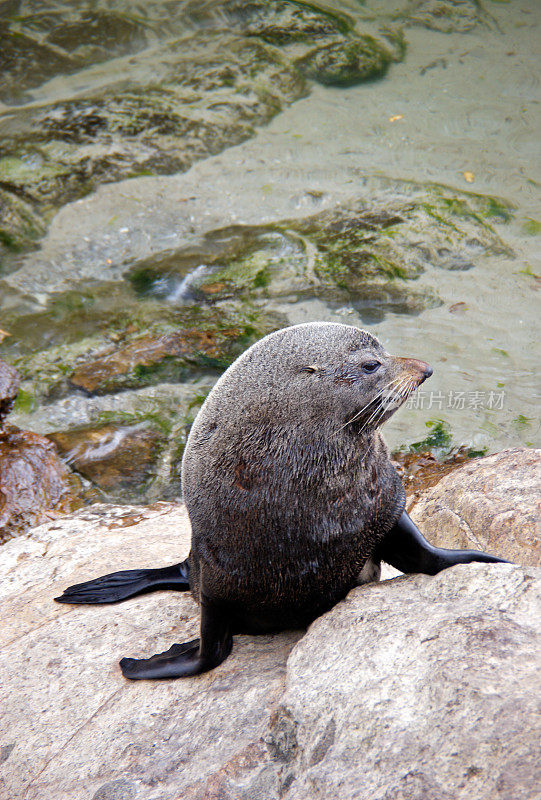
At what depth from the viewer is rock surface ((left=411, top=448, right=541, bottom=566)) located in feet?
12.7

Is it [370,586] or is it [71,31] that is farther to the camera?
[71,31]

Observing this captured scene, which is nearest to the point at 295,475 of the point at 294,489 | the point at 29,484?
the point at 294,489

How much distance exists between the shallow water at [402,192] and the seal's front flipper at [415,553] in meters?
3.05

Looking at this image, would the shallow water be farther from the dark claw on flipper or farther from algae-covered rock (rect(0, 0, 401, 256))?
the dark claw on flipper

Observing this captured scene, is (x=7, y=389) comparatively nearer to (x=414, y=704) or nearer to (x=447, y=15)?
(x=414, y=704)

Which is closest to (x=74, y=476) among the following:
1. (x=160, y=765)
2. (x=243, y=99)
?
(x=160, y=765)

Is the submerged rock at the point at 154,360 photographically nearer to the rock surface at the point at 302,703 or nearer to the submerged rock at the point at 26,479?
the submerged rock at the point at 26,479

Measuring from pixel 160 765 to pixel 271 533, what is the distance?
95cm

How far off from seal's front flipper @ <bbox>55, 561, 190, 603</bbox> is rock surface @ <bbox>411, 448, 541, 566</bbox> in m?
1.47

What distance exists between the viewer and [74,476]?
625cm

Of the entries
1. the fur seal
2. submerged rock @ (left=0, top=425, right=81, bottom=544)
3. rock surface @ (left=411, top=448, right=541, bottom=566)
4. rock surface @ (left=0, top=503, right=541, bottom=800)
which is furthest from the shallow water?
rock surface @ (left=0, top=503, right=541, bottom=800)

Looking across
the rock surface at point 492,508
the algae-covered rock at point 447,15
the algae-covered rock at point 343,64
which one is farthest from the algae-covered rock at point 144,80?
the rock surface at point 492,508

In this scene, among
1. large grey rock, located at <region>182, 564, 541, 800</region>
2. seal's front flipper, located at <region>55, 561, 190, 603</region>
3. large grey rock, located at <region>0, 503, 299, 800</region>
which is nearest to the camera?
large grey rock, located at <region>182, 564, 541, 800</region>

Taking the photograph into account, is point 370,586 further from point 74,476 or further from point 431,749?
point 74,476
